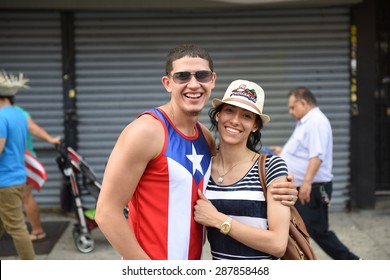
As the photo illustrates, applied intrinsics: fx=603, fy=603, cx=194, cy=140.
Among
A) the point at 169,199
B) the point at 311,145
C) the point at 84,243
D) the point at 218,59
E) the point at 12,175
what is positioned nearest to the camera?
the point at 169,199

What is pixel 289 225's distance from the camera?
313cm

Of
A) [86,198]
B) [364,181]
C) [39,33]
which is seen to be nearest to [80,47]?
[39,33]

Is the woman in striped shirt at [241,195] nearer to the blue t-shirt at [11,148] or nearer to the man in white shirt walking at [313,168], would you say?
the man in white shirt walking at [313,168]

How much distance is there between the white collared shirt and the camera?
241 inches

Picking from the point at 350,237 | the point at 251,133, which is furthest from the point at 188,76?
the point at 350,237

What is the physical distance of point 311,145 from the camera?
20.2 ft

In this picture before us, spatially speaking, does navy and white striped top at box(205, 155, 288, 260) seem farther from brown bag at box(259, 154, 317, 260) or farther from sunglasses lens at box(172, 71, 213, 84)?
sunglasses lens at box(172, 71, 213, 84)

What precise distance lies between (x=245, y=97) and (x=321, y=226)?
3091 millimetres

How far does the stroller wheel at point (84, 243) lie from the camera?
7000 mm

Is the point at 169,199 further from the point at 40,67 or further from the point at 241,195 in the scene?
the point at 40,67

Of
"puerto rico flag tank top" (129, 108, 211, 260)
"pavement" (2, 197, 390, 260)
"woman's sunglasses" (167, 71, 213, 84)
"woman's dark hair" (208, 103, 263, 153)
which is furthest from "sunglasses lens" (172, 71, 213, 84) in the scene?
"pavement" (2, 197, 390, 260)

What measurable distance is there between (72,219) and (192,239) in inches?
227

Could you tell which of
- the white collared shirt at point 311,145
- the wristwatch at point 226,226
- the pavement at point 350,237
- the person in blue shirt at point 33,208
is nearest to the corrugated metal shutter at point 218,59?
the pavement at point 350,237
